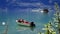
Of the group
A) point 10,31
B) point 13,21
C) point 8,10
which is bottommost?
point 10,31

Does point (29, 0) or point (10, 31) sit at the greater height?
point (29, 0)

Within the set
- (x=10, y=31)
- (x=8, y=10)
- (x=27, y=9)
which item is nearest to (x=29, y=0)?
(x=27, y=9)

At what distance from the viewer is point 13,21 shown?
8.03 feet

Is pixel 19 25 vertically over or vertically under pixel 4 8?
under

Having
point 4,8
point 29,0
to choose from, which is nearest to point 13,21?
point 4,8

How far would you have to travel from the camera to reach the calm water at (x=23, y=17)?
8.00 feet

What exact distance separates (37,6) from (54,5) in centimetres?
26

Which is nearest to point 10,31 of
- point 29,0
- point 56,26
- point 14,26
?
point 14,26

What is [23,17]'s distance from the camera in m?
2.46

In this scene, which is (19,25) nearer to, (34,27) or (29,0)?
(34,27)

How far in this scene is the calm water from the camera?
8.00ft

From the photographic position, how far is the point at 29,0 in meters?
2.47

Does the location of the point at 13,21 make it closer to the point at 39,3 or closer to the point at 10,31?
the point at 10,31

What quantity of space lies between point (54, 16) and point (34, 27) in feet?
1.13
